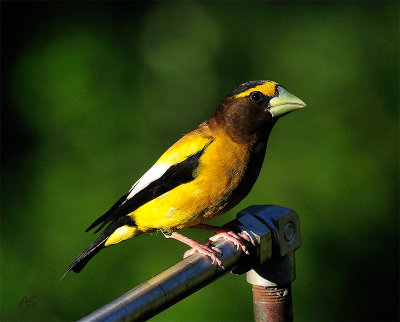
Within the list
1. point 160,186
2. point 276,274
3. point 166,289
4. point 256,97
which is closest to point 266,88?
point 256,97

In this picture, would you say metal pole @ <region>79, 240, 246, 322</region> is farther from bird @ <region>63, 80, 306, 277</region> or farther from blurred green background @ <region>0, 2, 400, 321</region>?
blurred green background @ <region>0, 2, 400, 321</region>

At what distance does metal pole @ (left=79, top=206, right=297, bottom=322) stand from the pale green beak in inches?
25.5

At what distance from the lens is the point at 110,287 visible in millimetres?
4246

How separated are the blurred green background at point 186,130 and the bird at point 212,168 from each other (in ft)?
3.92

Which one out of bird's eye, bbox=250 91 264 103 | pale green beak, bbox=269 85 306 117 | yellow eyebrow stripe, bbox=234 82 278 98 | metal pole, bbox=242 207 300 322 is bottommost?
metal pole, bbox=242 207 300 322

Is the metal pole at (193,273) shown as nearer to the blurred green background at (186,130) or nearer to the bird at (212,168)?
the bird at (212,168)

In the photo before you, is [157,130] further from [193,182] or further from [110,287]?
[193,182]

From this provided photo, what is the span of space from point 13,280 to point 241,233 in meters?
2.39

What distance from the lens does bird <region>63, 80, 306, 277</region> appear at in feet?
9.63

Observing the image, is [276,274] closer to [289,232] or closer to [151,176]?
[289,232]

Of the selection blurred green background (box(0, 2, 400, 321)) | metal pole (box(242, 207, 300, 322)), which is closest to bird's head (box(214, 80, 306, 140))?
metal pole (box(242, 207, 300, 322))

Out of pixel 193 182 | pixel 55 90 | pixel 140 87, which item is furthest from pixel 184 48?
pixel 193 182

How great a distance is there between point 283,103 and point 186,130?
74.7 inches

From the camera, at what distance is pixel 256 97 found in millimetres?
3031
